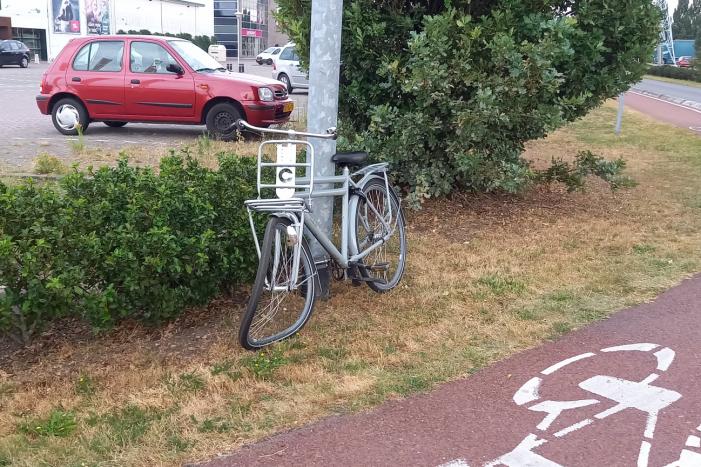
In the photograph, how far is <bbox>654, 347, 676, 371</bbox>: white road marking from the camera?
13.0ft

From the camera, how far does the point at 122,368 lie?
3.94 meters

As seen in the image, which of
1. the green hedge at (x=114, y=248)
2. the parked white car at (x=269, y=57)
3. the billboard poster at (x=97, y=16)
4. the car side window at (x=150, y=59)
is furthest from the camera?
the billboard poster at (x=97, y=16)

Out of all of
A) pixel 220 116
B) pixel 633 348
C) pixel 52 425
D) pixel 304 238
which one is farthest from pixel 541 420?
pixel 220 116

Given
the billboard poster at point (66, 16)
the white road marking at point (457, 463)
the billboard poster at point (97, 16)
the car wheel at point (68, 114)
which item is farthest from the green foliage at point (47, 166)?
the billboard poster at point (97, 16)

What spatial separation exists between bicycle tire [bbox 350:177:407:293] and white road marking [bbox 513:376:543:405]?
1.50 meters

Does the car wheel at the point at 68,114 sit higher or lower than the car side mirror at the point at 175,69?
lower

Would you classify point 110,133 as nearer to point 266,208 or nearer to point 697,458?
point 266,208

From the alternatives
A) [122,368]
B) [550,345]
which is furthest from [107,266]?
[550,345]

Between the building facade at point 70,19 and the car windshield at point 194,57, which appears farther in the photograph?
the building facade at point 70,19

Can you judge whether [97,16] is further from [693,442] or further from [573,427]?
[693,442]

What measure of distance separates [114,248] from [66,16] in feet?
203

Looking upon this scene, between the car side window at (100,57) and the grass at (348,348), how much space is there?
7.29 m

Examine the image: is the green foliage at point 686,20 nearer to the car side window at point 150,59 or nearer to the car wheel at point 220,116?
the car wheel at point 220,116

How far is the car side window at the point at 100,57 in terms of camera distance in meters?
11.9
